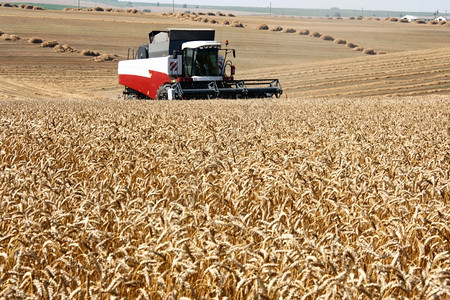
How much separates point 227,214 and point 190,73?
2214 cm

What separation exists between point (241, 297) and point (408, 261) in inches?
49.5

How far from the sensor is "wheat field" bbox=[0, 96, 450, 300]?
2.59 m

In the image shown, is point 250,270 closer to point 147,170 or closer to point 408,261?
point 408,261

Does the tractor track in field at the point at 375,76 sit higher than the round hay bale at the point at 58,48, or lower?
lower

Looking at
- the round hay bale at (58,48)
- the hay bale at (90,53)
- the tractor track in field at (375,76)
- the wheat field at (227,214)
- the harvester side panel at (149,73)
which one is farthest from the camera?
the hay bale at (90,53)

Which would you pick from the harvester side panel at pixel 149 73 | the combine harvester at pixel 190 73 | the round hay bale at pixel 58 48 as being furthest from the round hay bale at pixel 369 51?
the combine harvester at pixel 190 73

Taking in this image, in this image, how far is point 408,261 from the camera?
337 cm

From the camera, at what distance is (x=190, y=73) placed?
25.9 m

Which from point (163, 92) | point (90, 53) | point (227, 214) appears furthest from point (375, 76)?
point (227, 214)

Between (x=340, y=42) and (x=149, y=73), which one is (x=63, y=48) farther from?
(x=340, y=42)

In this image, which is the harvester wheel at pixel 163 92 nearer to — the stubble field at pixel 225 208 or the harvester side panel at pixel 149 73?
the harvester side panel at pixel 149 73

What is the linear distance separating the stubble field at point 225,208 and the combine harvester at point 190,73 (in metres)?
13.6

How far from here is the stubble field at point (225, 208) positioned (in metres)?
2.62

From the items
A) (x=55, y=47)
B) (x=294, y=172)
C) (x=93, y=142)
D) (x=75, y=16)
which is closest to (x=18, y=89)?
(x=55, y=47)
